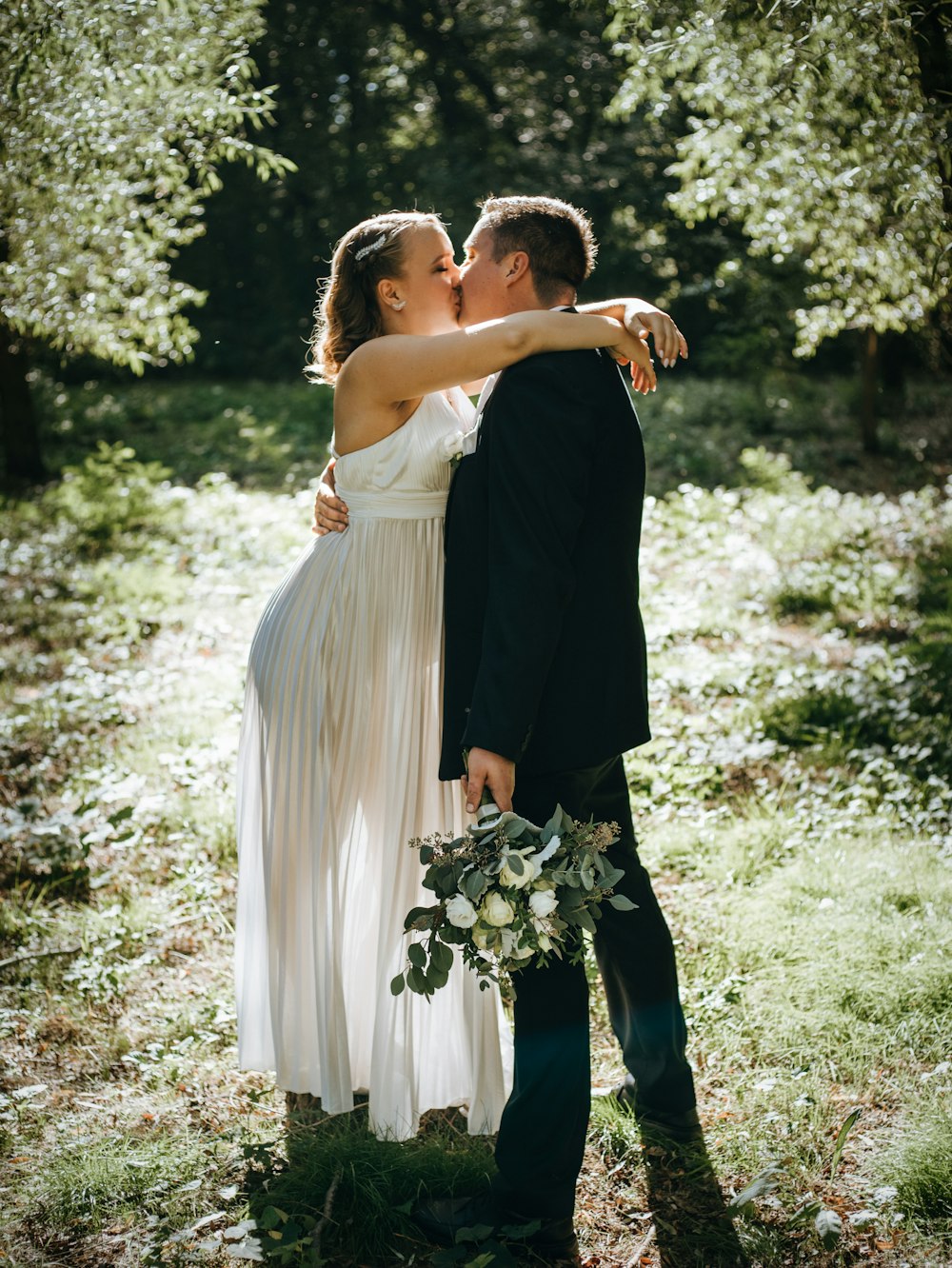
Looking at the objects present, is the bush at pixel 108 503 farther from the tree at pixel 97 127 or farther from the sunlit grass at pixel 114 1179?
the sunlit grass at pixel 114 1179

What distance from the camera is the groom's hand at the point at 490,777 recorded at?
2359mm

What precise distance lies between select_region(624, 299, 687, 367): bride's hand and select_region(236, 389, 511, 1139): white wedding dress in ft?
1.66

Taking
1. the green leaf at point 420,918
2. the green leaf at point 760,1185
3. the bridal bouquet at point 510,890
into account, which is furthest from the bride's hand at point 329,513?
the green leaf at point 760,1185

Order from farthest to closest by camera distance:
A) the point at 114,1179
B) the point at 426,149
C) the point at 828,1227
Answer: the point at 426,149, the point at 114,1179, the point at 828,1227

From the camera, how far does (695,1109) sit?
2.96 m

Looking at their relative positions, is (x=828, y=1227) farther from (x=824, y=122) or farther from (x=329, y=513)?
(x=824, y=122)

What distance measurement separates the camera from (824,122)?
221 inches

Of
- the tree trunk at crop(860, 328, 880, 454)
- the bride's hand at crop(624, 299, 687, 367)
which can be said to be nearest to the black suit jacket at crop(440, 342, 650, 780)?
the bride's hand at crop(624, 299, 687, 367)

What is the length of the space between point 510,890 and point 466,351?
1.21 meters

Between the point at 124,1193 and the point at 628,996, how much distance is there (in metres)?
1.39

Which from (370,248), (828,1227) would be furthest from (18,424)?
(828,1227)

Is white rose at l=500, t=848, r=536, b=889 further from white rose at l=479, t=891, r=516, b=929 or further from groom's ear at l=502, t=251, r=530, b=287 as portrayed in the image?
groom's ear at l=502, t=251, r=530, b=287

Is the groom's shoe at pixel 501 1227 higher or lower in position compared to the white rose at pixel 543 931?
lower

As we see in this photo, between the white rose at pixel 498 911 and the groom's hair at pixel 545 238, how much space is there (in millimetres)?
1407
